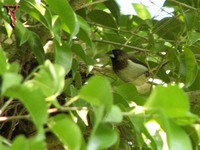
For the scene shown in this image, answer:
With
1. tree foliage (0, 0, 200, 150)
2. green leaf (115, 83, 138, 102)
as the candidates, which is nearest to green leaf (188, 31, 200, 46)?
tree foliage (0, 0, 200, 150)

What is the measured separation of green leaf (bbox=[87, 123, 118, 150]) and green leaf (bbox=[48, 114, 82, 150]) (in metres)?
0.03

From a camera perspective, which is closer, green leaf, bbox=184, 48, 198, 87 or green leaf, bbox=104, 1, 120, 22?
green leaf, bbox=184, 48, 198, 87

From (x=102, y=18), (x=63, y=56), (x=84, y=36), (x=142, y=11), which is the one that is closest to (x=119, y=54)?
(x=142, y=11)

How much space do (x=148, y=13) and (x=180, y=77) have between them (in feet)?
1.53

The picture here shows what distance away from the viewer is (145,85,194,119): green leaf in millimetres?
686

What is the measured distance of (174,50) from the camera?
1.74 meters

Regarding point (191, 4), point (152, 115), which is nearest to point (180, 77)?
point (191, 4)

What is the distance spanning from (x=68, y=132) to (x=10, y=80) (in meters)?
0.10

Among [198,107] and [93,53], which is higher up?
[93,53]

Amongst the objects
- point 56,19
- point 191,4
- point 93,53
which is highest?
point 56,19

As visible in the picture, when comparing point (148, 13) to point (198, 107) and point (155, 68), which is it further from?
point (198, 107)

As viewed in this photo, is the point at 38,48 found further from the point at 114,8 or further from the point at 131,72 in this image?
the point at 131,72

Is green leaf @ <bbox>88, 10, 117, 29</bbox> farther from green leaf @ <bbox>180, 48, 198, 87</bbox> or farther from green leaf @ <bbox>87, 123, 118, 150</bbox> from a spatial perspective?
green leaf @ <bbox>87, 123, 118, 150</bbox>

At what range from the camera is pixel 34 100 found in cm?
70
